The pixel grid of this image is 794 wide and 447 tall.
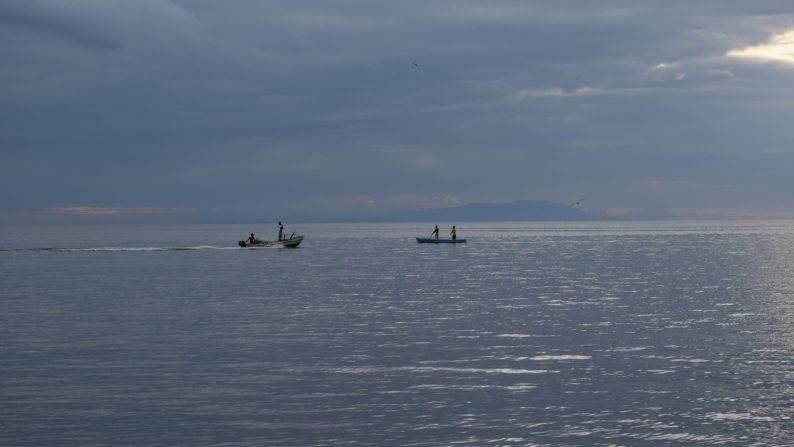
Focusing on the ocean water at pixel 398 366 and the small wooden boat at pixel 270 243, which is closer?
the ocean water at pixel 398 366

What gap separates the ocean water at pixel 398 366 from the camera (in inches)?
896

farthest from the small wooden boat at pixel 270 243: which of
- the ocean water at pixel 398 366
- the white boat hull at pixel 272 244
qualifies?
the ocean water at pixel 398 366

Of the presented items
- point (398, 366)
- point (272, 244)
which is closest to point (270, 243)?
point (272, 244)

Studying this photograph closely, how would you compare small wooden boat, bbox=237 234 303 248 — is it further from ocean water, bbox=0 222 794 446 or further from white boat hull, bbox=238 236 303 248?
ocean water, bbox=0 222 794 446

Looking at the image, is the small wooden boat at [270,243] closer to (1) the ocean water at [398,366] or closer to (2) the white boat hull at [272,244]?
(2) the white boat hull at [272,244]

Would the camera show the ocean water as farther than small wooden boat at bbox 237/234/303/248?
No

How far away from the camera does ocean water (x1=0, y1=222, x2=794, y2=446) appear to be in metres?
22.8

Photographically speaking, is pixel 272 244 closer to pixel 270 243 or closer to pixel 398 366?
pixel 270 243

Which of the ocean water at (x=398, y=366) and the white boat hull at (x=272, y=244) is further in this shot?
the white boat hull at (x=272, y=244)

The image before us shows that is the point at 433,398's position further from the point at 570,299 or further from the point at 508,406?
the point at 570,299

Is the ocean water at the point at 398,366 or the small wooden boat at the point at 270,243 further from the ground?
the small wooden boat at the point at 270,243

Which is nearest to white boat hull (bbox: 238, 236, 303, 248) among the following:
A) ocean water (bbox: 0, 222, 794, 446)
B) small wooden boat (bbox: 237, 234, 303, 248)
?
small wooden boat (bbox: 237, 234, 303, 248)

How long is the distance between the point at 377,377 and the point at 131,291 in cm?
4012

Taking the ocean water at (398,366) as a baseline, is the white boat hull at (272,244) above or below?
above
